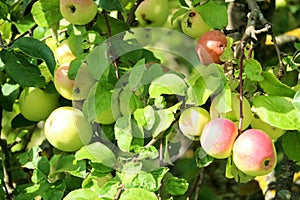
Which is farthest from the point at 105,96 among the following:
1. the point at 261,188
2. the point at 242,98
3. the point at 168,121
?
the point at 261,188

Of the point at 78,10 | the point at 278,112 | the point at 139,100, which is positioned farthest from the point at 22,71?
the point at 278,112

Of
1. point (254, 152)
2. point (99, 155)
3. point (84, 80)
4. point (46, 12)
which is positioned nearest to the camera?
point (254, 152)

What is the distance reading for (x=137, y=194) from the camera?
0.98 metres

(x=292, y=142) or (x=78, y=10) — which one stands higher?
(x=78, y=10)

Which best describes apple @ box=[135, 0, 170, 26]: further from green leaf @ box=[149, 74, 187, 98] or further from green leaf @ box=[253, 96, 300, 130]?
green leaf @ box=[253, 96, 300, 130]

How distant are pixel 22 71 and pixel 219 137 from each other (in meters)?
0.45

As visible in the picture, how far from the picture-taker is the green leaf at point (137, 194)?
98 centimetres

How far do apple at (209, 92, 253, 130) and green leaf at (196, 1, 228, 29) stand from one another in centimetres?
21

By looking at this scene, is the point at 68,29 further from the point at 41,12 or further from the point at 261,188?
the point at 261,188

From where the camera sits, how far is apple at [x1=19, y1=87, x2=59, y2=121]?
4.43 feet

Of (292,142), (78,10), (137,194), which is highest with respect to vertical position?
(78,10)

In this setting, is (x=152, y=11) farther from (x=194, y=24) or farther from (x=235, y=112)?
(x=235, y=112)

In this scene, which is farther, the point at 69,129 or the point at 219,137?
the point at 69,129

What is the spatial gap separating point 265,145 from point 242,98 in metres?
0.09
